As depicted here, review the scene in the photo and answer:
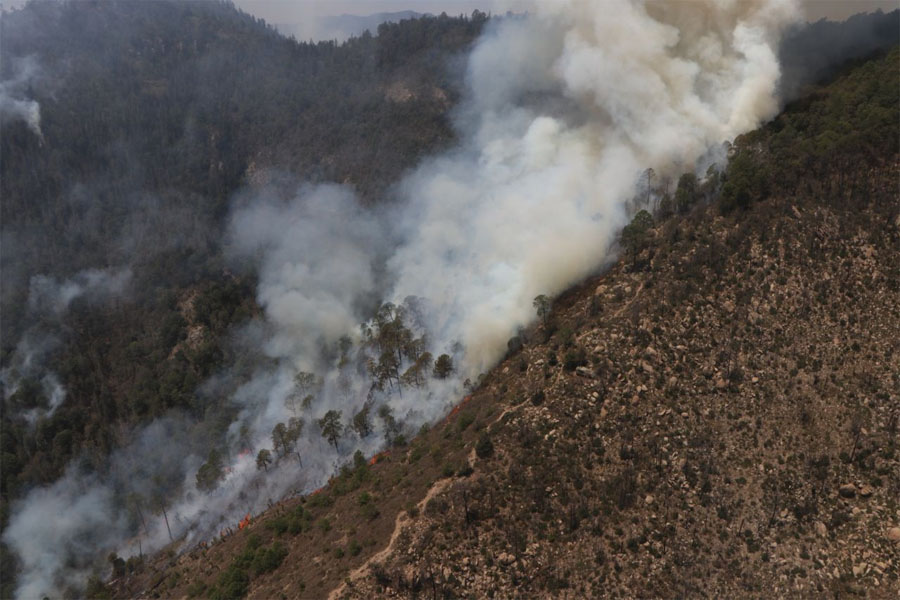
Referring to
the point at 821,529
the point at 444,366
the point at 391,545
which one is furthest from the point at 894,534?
the point at 444,366

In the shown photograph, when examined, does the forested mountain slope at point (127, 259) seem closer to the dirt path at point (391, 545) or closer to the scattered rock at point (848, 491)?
the dirt path at point (391, 545)

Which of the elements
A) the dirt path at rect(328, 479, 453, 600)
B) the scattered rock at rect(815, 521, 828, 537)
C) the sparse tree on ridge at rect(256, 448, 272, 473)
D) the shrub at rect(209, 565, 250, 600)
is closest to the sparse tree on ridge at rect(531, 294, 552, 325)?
the dirt path at rect(328, 479, 453, 600)

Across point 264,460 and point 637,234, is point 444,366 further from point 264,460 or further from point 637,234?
point 264,460

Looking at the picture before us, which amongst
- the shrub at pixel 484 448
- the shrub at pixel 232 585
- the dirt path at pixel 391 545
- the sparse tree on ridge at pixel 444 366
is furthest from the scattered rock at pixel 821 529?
the shrub at pixel 232 585

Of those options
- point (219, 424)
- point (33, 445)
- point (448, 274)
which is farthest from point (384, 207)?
point (33, 445)

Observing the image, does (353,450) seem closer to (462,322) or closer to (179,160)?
(462,322)

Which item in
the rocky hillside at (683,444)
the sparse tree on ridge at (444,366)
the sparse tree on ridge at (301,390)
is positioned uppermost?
the sparse tree on ridge at (301,390)

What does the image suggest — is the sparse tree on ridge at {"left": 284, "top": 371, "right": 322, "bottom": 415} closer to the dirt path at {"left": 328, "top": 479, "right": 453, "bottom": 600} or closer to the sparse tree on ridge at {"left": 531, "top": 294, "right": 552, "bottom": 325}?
the sparse tree on ridge at {"left": 531, "top": 294, "right": 552, "bottom": 325}
